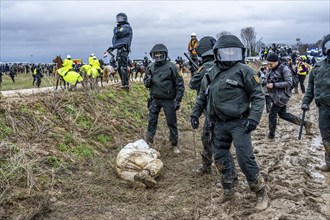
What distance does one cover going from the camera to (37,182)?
5.30 m

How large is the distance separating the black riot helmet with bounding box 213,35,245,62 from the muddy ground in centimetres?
173

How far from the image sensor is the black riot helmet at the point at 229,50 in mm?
4574

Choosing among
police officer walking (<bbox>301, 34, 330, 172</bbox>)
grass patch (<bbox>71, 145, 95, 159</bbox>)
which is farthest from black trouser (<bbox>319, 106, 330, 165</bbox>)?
grass patch (<bbox>71, 145, 95, 159</bbox>)

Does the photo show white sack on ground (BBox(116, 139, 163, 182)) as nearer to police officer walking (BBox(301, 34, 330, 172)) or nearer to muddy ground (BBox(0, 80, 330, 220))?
muddy ground (BBox(0, 80, 330, 220))

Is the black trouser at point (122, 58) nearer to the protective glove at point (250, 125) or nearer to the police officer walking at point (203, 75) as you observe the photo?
the police officer walking at point (203, 75)

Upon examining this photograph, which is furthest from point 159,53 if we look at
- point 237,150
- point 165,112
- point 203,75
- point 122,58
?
point 122,58

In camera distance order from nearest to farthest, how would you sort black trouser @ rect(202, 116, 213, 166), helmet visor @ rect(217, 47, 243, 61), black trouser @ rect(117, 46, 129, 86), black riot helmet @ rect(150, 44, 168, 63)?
1. helmet visor @ rect(217, 47, 243, 61)
2. black trouser @ rect(202, 116, 213, 166)
3. black riot helmet @ rect(150, 44, 168, 63)
4. black trouser @ rect(117, 46, 129, 86)

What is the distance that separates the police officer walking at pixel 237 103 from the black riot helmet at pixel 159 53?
7.44 feet

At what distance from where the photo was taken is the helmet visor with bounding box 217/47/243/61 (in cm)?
457

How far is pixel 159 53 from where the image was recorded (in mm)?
6895

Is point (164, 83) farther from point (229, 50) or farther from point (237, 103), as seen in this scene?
point (237, 103)

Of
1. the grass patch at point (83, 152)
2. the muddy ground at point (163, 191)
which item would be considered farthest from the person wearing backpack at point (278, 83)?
the grass patch at point (83, 152)

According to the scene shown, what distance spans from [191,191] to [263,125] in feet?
18.1

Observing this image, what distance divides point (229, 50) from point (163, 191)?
7.05ft
